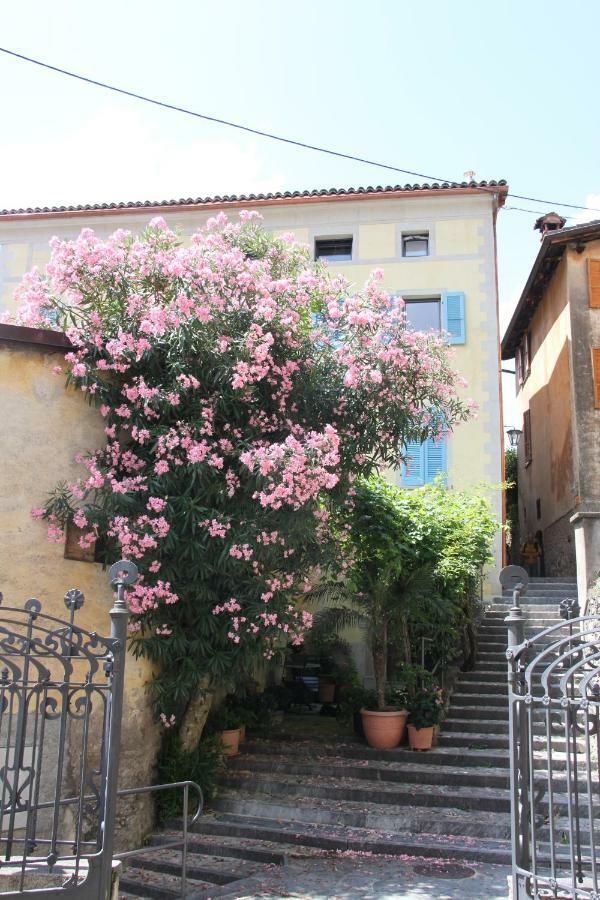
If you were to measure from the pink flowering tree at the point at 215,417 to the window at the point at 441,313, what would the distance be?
8.09 m

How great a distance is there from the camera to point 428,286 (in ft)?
58.1

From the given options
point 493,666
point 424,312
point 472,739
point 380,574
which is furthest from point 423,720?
point 424,312

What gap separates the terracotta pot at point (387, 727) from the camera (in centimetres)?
1051

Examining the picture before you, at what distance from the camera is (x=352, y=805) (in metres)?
8.94

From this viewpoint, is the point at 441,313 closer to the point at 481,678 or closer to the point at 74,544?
the point at 481,678

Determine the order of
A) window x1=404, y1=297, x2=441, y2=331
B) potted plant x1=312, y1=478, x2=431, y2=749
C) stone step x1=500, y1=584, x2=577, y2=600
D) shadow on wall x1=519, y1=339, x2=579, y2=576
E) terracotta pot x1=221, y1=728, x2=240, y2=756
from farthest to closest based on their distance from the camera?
window x1=404, y1=297, x2=441, y2=331 → shadow on wall x1=519, y1=339, x2=579, y2=576 → stone step x1=500, y1=584, x2=577, y2=600 → potted plant x1=312, y1=478, x2=431, y2=749 → terracotta pot x1=221, y1=728, x2=240, y2=756

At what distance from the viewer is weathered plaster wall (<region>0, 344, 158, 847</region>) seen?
26.0 feet

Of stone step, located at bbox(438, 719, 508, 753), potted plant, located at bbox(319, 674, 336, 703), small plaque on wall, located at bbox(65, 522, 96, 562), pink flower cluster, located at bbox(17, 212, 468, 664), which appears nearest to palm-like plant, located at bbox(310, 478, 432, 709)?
stone step, located at bbox(438, 719, 508, 753)

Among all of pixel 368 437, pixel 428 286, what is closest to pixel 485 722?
pixel 368 437

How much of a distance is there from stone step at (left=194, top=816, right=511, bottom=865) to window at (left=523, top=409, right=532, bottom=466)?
15308 mm

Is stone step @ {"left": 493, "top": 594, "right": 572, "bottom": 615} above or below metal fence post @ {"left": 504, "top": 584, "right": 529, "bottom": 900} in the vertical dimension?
above

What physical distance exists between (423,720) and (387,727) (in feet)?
1.70

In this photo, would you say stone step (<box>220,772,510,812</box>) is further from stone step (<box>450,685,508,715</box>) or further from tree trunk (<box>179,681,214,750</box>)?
stone step (<box>450,685,508,715</box>)

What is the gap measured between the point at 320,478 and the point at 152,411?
1.84 meters
